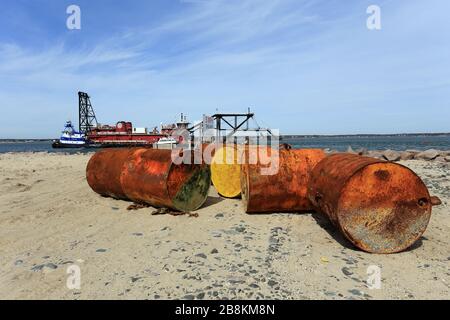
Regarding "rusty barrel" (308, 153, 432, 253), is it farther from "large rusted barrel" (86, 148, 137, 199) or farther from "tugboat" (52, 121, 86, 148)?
"tugboat" (52, 121, 86, 148)

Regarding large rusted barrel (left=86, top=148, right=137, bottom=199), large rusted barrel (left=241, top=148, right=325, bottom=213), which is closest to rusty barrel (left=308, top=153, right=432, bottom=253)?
large rusted barrel (left=241, top=148, right=325, bottom=213)

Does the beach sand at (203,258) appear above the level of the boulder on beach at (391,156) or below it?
below

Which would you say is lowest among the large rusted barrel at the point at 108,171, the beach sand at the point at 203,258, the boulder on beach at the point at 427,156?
the beach sand at the point at 203,258

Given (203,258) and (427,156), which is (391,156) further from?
(203,258)

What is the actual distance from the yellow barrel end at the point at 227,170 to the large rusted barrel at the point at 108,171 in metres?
2.04

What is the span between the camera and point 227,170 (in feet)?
26.2

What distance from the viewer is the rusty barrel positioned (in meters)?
4.35

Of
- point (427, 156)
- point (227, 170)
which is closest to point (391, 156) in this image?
point (427, 156)

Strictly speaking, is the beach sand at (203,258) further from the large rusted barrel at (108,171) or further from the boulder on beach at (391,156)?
the boulder on beach at (391,156)

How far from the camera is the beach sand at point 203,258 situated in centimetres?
347

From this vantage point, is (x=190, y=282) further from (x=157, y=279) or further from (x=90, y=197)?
(x=90, y=197)

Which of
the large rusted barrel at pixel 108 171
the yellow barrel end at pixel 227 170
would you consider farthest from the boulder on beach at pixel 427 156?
the large rusted barrel at pixel 108 171

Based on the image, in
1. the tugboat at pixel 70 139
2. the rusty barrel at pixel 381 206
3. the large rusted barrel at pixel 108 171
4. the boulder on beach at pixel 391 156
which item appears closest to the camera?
the rusty barrel at pixel 381 206
